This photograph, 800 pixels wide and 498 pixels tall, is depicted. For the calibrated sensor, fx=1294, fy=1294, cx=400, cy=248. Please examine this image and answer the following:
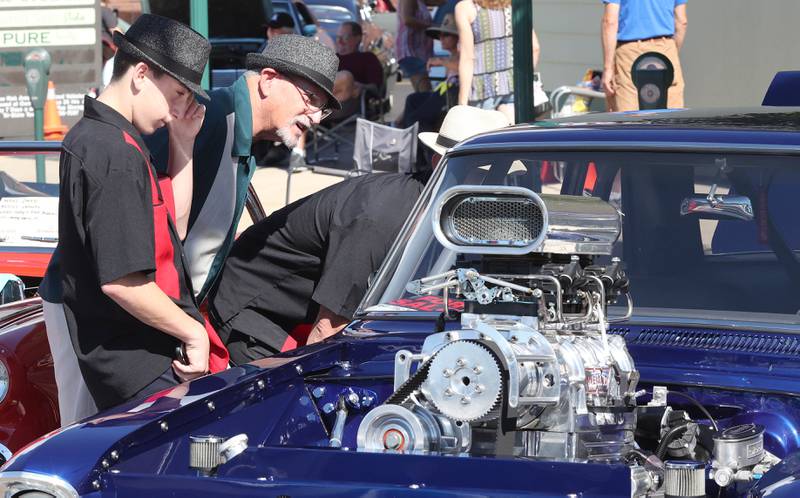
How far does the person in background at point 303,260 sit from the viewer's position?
169 inches

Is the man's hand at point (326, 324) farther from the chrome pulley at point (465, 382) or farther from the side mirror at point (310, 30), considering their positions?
the side mirror at point (310, 30)

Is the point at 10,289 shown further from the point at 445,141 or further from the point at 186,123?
the point at 445,141

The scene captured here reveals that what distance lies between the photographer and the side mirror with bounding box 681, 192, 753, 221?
12.7 ft

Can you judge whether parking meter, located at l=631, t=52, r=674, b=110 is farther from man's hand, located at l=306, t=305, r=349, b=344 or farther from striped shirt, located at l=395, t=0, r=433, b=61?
striped shirt, located at l=395, t=0, r=433, b=61

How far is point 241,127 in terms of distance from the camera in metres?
4.47

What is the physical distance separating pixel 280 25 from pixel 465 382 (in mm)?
14244

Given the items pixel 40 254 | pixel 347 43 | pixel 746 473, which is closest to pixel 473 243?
pixel 746 473

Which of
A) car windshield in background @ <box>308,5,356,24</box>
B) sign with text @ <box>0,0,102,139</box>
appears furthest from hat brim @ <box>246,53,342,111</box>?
car windshield in background @ <box>308,5,356,24</box>

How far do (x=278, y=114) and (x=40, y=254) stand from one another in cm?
226

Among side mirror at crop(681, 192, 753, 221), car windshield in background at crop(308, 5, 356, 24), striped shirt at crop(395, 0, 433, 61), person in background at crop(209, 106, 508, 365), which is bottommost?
person in background at crop(209, 106, 508, 365)

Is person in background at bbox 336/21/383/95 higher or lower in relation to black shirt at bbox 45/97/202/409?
higher

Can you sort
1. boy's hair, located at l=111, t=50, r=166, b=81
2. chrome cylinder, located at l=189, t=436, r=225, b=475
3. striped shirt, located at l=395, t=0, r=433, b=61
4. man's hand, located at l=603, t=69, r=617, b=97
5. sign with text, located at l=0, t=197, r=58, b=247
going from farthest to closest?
striped shirt, located at l=395, t=0, r=433, b=61 < man's hand, located at l=603, t=69, r=617, b=97 < sign with text, located at l=0, t=197, r=58, b=247 < boy's hair, located at l=111, t=50, r=166, b=81 < chrome cylinder, located at l=189, t=436, r=225, b=475

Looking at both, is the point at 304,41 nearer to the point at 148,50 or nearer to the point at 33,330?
the point at 148,50

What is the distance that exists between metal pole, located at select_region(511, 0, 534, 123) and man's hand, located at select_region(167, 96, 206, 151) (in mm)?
4777
